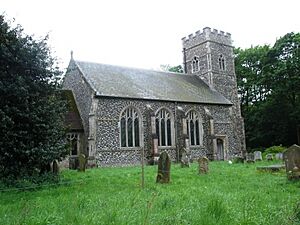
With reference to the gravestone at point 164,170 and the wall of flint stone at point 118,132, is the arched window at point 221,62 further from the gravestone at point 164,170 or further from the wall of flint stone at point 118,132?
the gravestone at point 164,170

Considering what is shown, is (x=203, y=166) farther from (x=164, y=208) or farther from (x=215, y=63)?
(x=215, y=63)

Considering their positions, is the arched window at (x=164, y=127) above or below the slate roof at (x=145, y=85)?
below

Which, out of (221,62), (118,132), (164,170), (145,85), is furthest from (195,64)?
(164,170)

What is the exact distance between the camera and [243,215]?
18.2 feet

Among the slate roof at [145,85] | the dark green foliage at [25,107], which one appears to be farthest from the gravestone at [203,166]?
the slate roof at [145,85]

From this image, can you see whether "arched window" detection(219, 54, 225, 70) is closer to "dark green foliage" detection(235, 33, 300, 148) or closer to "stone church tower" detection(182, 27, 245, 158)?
"stone church tower" detection(182, 27, 245, 158)

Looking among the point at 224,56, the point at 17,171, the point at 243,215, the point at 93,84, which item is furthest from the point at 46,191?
the point at 224,56

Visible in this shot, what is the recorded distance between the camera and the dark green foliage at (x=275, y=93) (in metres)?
34.6

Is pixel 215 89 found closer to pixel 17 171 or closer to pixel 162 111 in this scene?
pixel 162 111

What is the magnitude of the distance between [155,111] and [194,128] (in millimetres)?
4116

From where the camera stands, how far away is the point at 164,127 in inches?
1026

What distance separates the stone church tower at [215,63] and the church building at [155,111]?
0.30 ft

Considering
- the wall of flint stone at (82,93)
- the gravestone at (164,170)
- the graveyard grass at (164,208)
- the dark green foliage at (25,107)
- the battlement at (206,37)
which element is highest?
the battlement at (206,37)

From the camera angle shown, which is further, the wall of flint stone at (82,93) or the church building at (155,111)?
the wall of flint stone at (82,93)
